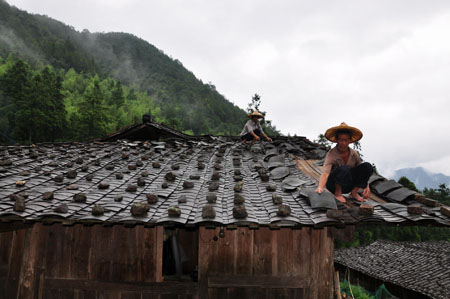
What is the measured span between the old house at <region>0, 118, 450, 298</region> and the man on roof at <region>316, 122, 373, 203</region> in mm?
282

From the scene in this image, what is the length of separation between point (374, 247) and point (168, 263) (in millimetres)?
27519

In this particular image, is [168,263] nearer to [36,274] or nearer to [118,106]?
[36,274]

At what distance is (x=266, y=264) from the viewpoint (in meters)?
4.89

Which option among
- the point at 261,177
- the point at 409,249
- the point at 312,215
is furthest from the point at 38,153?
the point at 409,249

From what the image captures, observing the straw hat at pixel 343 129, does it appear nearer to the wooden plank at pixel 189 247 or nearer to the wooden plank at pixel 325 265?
the wooden plank at pixel 325 265

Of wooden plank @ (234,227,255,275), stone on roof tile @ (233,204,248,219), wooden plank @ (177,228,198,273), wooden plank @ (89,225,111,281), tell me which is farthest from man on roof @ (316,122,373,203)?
wooden plank @ (177,228,198,273)

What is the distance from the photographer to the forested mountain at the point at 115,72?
42.2 meters

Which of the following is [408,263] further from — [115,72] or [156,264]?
[115,72]

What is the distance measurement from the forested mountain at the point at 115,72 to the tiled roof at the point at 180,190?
27.2 meters

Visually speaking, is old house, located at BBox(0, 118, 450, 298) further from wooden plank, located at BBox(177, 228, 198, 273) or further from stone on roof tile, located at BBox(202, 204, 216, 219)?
wooden plank, located at BBox(177, 228, 198, 273)

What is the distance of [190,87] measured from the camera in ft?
236

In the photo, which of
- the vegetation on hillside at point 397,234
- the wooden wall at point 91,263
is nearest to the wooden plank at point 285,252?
the wooden wall at point 91,263

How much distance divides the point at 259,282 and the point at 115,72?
8019 centimetres

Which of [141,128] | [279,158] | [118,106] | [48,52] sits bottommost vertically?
[279,158]
